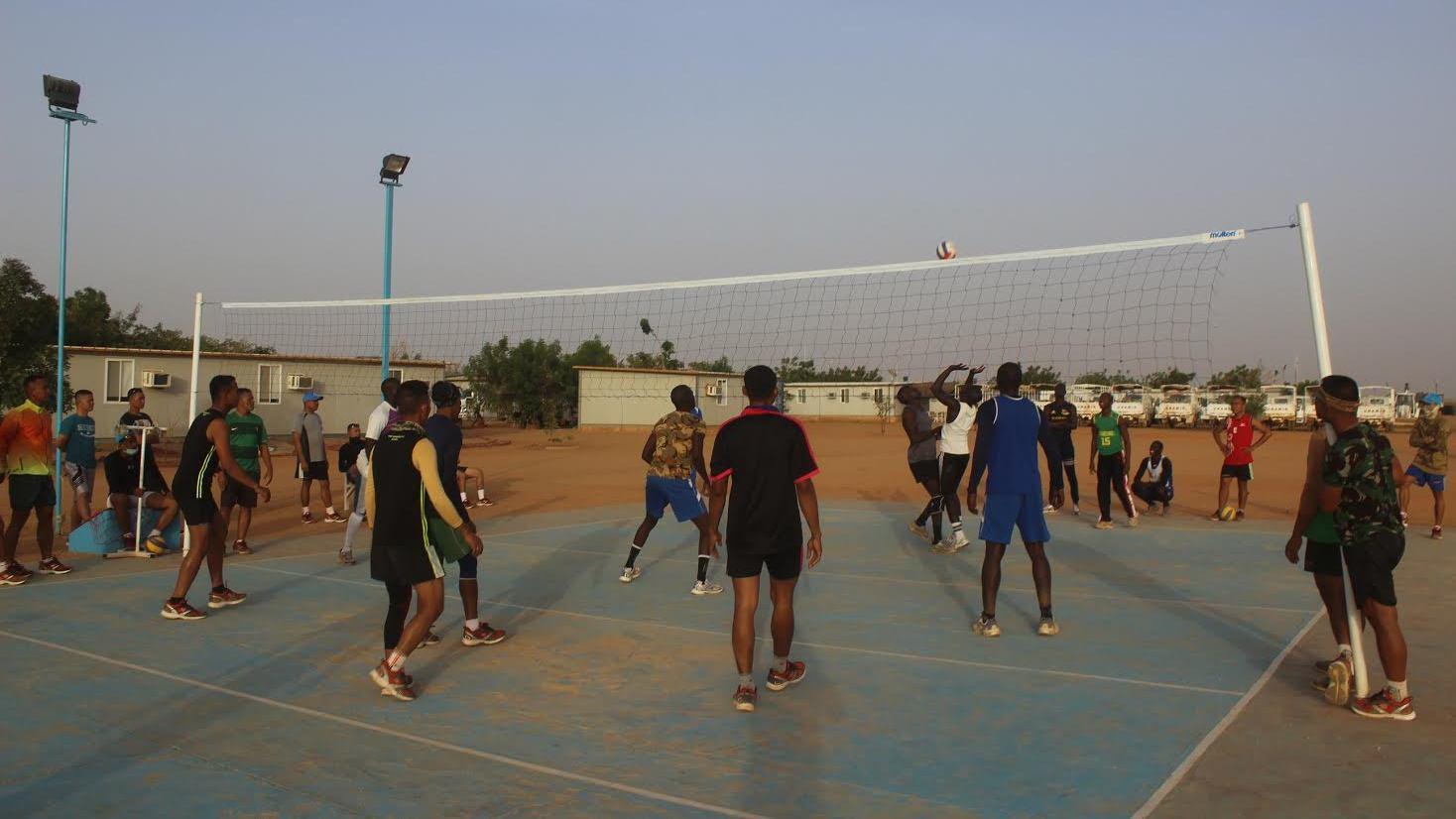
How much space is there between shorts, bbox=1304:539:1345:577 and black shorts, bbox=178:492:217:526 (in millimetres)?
7267

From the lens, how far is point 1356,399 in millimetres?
5266

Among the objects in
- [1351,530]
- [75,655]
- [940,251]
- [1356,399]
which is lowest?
[75,655]

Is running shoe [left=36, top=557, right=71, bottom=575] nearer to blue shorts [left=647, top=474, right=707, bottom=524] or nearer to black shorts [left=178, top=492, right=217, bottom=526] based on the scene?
black shorts [left=178, top=492, right=217, bottom=526]

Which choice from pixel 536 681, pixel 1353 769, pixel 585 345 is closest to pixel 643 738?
pixel 536 681

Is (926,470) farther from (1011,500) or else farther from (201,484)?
(201,484)

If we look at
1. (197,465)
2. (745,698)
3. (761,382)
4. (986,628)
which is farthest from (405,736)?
(986,628)

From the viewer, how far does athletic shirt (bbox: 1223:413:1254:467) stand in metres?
13.6

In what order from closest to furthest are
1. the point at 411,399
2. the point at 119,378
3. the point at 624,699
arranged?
1. the point at 624,699
2. the point at 411,399
3. the point at 119,378

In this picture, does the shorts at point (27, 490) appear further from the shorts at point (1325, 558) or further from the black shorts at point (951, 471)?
the shorts at point (1325, 558)

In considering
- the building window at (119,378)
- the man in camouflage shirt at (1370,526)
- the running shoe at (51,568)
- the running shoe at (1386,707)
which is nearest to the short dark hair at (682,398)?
the man in camouflage shirt at (1370,526)

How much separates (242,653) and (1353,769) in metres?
6.17

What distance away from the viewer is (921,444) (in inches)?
448

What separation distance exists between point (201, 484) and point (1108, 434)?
10.4 m

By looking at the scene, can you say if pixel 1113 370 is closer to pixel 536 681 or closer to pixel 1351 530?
pixel 1351 530
